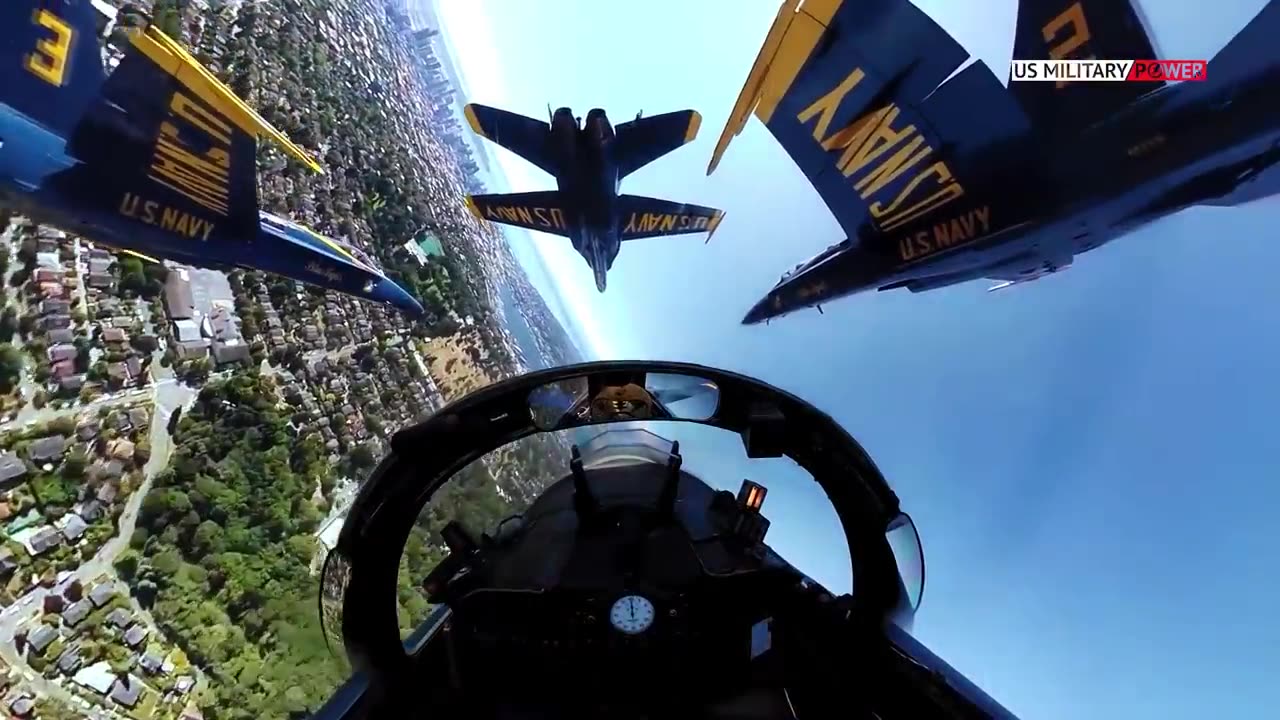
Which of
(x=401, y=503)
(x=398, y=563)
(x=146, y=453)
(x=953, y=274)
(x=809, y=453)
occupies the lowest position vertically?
(x=146, y=453)

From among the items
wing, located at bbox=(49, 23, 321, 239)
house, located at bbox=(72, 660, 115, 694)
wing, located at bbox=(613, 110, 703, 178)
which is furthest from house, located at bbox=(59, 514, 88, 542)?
wing, located at bbox=(613, 110, 703, 178)

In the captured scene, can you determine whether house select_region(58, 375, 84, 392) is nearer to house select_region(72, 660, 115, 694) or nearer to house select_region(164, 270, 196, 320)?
house select_region(164, 270, 196, 320)

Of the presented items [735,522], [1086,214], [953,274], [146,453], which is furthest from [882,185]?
[146,453]

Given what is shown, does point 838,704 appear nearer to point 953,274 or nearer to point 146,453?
point 953,274

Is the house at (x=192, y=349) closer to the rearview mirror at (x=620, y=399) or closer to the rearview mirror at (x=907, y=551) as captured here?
the rearview mirror at (x=620, y=399)

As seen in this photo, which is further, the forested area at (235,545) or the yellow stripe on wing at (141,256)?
the yellow stripe on wing at (141,256)

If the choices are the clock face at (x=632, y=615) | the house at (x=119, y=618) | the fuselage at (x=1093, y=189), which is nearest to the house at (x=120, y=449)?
the house at (x=119, y=618)

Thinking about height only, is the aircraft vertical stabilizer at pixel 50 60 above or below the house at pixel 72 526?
above

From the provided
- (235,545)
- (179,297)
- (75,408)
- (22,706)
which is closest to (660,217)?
(179,297)
